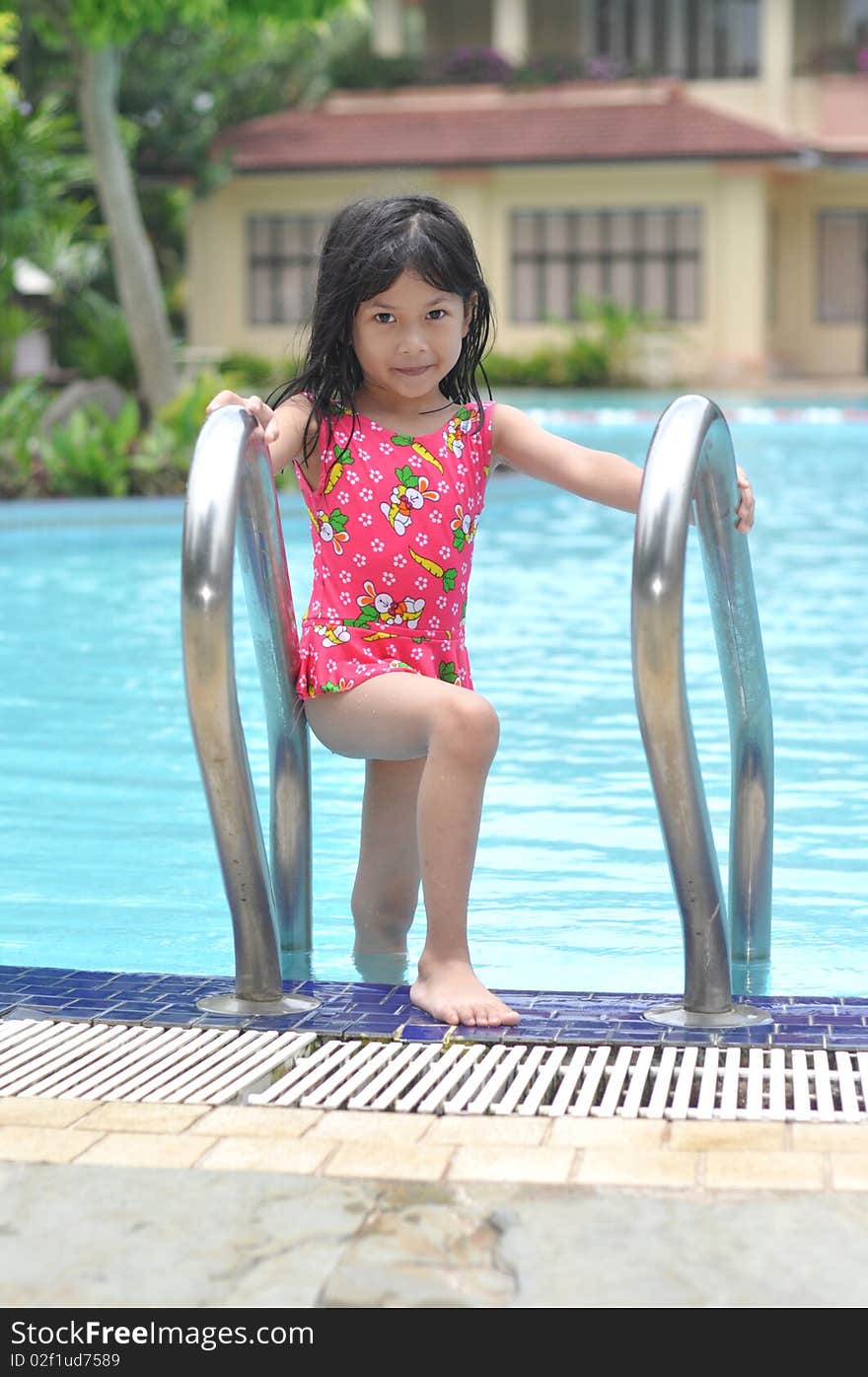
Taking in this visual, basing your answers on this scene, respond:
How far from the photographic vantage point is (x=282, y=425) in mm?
3457

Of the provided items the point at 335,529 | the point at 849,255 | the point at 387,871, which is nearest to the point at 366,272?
the point at 335,529

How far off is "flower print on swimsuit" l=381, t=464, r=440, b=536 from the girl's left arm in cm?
20

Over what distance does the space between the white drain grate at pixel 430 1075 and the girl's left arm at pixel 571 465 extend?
97 centimetres

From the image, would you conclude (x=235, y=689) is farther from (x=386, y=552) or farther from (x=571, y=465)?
(x=571, y=465)

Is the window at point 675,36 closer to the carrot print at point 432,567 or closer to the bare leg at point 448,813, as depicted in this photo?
the carrot print at point 432,567

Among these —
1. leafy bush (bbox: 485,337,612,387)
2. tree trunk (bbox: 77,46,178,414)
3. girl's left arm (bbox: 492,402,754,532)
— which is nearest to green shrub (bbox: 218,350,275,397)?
leafy bush (bbox: 485,337,612,387)

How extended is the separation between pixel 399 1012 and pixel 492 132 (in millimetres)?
29356

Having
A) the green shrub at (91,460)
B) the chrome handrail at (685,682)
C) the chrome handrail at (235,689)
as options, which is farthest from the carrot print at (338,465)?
the green shrub at (91,460)

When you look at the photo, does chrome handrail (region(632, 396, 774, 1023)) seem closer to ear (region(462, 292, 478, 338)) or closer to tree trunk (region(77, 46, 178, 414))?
ear (region(462, 292, 478, 338))

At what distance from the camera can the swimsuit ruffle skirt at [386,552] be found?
11.3 feet

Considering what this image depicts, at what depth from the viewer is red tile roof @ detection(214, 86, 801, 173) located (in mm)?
29875

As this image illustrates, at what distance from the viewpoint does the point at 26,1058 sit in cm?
290
